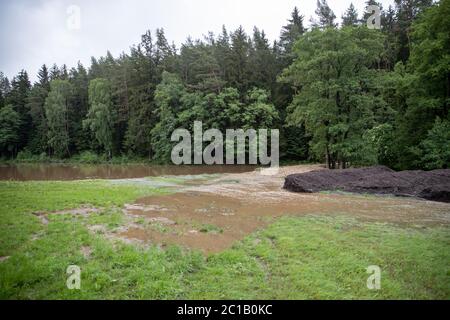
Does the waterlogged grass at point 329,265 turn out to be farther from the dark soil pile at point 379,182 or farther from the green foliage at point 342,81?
the green foliage at point 342,81

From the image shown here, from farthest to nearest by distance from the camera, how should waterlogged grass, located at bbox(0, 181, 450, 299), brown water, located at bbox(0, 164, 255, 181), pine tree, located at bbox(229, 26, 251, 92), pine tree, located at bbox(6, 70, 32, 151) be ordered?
1. pine tree, located at bbox(6, 70, 32, 151)
2. pine tree, located at bbox(229, 26, 251, 92)
3. brown water, located at bbox(0, 164, 255, 181)
4. waterlogged grass, located at bbox(0, 181, 450, 299)

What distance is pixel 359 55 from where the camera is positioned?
24.9m

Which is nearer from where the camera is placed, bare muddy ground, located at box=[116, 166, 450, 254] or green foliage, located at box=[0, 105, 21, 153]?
bare muddy ground, located at box=[116, 166, 450, 254]

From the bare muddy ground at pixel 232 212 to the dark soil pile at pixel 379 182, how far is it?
1128 millimetres

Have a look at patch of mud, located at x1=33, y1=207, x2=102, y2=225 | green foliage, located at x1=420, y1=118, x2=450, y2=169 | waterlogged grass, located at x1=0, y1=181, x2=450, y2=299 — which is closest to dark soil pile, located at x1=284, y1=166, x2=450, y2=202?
green foliage, located at x1=420, y1=118, x2=450, y2=169

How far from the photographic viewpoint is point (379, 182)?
1748cm

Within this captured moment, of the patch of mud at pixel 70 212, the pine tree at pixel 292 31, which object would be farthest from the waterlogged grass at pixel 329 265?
the pine tree at pixel 292 31

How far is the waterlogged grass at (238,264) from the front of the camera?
581cm

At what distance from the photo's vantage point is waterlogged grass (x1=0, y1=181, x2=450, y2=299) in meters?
Answer: 5.81

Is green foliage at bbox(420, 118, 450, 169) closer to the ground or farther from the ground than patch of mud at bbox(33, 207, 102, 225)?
farther from the ground

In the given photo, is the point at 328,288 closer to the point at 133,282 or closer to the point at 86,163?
the point at 133,282

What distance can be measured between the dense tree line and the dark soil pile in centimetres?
345

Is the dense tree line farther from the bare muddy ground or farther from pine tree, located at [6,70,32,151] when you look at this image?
the bare muddy ground

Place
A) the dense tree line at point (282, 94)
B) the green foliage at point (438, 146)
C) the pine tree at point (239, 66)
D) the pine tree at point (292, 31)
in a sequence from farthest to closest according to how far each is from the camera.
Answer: the pine tree at point (292, 31), the pine tree at point (239, 66), the dense tree line at point (282, 94), the green foliage at point (438, 146)
